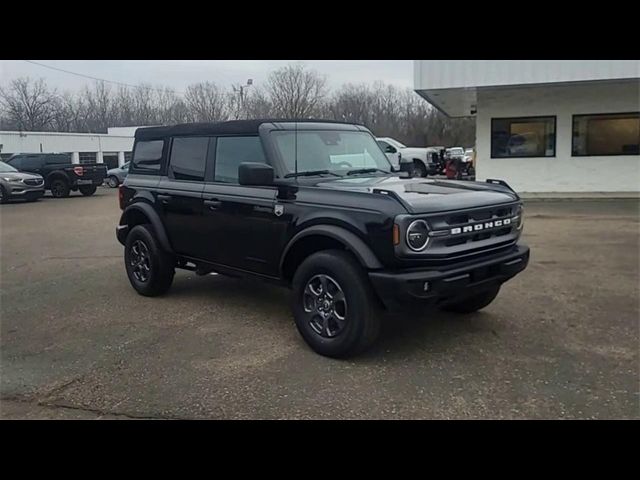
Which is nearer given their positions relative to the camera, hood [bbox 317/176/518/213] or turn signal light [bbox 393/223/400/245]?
turn signal light [bbox 393/223/400/245]

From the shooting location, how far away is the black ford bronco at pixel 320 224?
4152mm

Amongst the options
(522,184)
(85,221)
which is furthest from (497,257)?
(522,184)

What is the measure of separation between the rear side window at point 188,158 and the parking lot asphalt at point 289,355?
4.66 feet

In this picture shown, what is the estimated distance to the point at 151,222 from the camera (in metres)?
6.40

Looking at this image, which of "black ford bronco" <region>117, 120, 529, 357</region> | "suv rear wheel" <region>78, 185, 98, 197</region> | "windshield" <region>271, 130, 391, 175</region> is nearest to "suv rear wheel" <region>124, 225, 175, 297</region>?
"black ford bronco" <region>117, 120, 529, 357</region>

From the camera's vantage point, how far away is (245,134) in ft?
18.0

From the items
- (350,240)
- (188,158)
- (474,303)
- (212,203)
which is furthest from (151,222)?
(474,303)

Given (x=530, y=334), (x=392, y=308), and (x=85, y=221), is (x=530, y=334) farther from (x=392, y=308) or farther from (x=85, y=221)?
(x=85, y=221)

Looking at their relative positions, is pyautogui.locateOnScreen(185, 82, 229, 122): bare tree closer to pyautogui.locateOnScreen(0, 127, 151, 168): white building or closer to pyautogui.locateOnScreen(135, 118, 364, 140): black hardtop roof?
pyautogui.locateOnScreen(0, 127, 151, 168): white building

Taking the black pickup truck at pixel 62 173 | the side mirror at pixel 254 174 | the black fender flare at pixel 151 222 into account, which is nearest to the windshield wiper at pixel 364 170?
the side mirror at pixel 254 174

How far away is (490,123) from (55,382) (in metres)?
15.6

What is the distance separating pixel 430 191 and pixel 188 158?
285cm

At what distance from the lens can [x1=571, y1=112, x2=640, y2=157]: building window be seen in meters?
16.5

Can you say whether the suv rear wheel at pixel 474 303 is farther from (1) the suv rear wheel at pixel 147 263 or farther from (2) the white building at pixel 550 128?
(2) the white building at pixel 550 128
